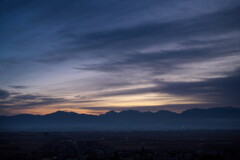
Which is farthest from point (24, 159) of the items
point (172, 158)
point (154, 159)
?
point (172, 158)

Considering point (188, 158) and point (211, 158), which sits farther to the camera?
point (188, 158)

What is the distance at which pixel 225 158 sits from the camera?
168ft

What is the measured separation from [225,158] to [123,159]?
20581 mm

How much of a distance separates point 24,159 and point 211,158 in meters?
36.4

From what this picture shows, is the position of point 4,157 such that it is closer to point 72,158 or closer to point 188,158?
point 72,158

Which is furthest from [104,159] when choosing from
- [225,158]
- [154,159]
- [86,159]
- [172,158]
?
[225,158]

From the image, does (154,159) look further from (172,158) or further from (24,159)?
(24,159)

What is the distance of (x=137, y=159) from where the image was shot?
166ft

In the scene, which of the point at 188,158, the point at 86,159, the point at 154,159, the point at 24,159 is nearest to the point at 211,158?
the point at 188,158

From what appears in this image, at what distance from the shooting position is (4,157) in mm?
53000

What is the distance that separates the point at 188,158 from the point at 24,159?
32.8m

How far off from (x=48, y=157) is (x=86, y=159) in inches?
345

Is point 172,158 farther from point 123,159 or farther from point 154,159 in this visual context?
point 123,159

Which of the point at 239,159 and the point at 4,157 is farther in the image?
the point at 4,157
